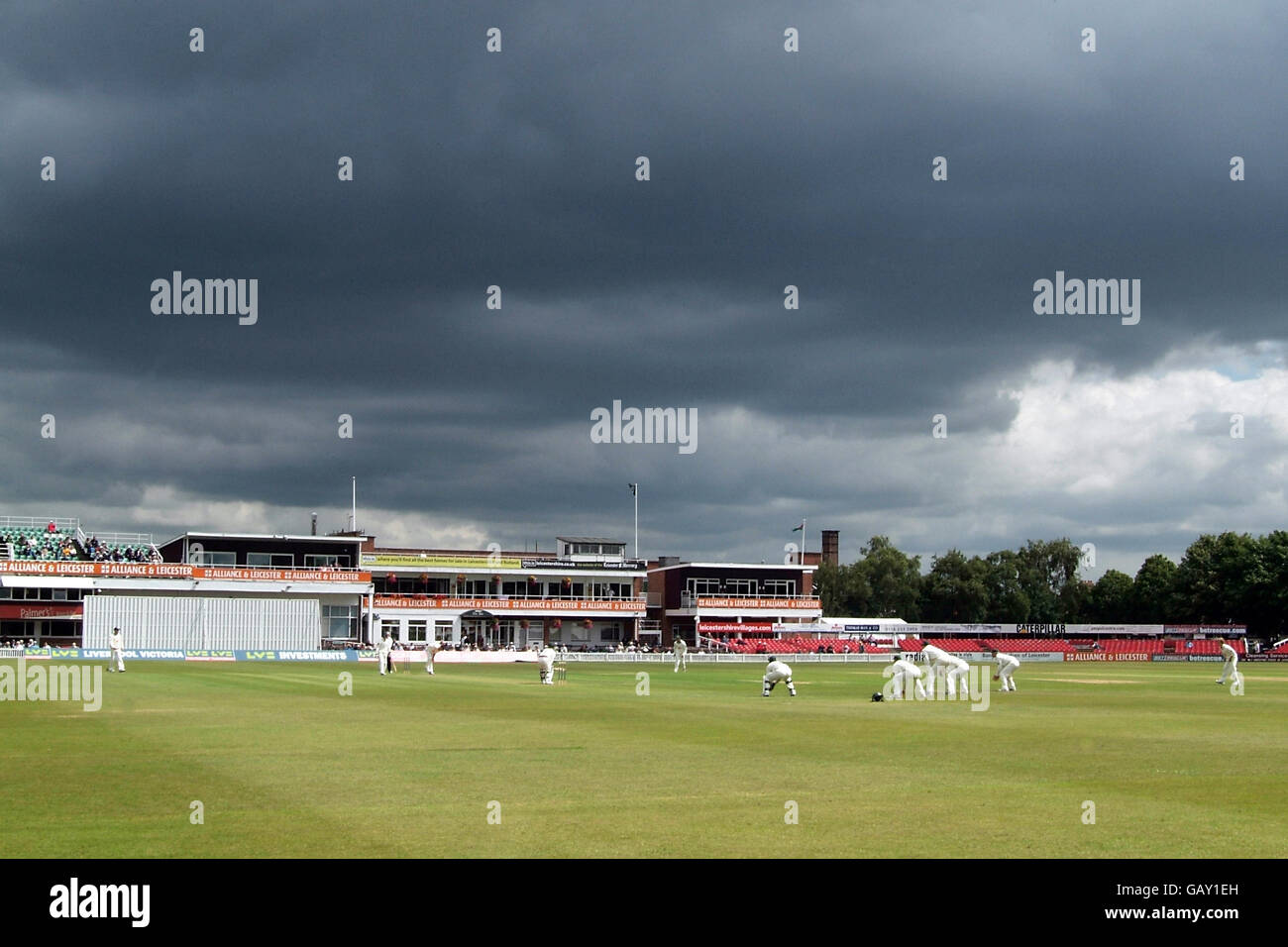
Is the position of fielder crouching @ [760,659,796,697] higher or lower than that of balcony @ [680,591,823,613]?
higher

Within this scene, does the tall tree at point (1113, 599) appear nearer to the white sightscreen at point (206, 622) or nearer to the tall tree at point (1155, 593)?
the tall tree at point (1155, 593)

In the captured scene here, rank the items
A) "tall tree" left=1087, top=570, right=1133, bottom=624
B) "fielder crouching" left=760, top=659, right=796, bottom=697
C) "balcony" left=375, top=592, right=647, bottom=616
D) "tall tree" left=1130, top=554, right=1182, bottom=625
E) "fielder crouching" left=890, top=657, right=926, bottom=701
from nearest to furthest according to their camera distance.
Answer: "fielder crouching" left=890, top=657, right=926, bottom=701 → "fielder crouching" left=760, top=659, right=796, bottom=697 → "balcony" left=375, top=592, right=647, bottom=616 → "tall tree" left=1130, top=554, right=1182, bottom=625 → "tall tree" left=1087, top=570, right=1133, bottom=624

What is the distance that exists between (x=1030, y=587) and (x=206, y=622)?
371 ft

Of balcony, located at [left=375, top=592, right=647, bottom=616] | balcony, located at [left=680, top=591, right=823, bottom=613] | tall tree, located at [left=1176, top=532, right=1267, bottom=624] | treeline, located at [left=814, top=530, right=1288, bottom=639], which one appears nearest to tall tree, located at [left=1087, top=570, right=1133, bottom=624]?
treeline, located at [left=814, top=530, right=1288, bottom=639]

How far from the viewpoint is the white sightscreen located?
96.4 m

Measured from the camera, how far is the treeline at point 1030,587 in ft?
495

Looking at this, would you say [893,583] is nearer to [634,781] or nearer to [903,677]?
[903,677]

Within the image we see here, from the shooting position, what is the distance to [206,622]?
100 meters

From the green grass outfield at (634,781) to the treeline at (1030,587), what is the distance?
4904 inches

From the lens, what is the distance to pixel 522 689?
48.2 m

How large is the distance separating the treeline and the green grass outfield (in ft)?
409

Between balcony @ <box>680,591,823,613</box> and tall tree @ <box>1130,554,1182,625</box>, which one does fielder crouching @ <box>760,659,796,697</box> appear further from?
tall tree @ <box>1130,554,1182,625</box>

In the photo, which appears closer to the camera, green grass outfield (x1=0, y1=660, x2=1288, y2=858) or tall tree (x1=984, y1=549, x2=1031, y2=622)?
green grass outfield (x1=0, y1=660, x2=1288, y2=858)
